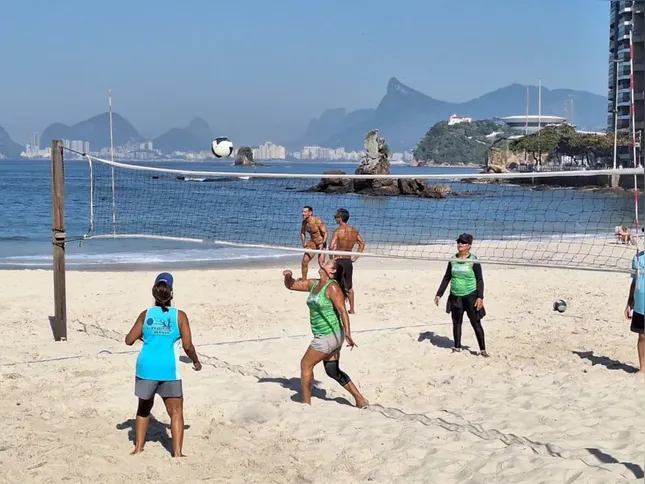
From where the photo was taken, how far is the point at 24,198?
5278 cm

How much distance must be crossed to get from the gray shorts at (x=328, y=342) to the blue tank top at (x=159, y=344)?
4.75 ft

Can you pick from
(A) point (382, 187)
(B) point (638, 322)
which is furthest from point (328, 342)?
(A) point (382, 187)

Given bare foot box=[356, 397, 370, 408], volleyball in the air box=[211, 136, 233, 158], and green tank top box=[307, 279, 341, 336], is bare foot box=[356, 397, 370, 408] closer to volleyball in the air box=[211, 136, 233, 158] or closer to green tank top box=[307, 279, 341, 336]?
green tank top box=[307, 279, 341, 336]

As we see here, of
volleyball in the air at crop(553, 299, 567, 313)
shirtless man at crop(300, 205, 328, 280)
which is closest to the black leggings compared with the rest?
volleyball in the air at crop(553, 299, 567, 313)

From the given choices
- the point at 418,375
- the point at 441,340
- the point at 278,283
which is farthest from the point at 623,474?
the point at 278,283

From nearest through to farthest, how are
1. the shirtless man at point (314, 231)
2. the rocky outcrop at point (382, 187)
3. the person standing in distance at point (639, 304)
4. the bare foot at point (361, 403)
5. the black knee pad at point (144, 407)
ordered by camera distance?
the black knee pad at point (144, 407) → the bare foot at point (361, 403) → the person standing in distance at point (639, 304) → the shirtless man at point (314, 231) → the rocky outcrop at point (382, 187)

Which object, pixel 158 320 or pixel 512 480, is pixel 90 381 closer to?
pixel 158 320

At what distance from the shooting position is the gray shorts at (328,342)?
273 inches

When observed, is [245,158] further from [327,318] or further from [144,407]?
[144,407]

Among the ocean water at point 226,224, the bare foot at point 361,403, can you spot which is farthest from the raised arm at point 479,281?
the ocean water at point 226,224

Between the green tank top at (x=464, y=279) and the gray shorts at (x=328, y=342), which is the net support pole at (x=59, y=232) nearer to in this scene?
the gray shorts at (x=328, y=342)

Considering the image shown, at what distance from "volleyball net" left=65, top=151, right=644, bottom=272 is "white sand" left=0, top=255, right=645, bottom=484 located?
1.05 m

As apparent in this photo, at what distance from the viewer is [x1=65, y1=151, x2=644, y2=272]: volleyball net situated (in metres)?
10.2

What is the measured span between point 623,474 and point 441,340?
4.54 meters
